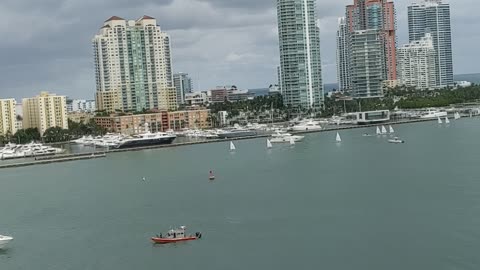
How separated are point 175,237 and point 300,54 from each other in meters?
→ 38.6

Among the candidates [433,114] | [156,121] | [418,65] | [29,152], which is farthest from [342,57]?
[29,152]

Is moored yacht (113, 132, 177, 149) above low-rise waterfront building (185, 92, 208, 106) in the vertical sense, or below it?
below

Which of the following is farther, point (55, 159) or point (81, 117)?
point (81, 117)

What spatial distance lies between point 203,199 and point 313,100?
35101 mm

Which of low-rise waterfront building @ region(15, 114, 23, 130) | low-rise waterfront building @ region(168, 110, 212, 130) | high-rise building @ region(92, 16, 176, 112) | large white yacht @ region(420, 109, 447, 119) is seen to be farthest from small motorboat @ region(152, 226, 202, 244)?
high-rise building @ region(92, 16, 176, 112)

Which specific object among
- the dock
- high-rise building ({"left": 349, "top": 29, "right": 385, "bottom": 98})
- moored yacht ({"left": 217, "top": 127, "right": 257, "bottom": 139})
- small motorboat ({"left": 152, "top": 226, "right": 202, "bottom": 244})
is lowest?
small motorboat ({"left": 152, "top": 226, "right": 202, "bottom": 244})

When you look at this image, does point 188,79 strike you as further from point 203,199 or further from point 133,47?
point 203,199

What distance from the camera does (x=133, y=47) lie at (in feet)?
170

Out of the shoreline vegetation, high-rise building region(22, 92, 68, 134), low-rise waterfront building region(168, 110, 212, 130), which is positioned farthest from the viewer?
the shoreline vegetation

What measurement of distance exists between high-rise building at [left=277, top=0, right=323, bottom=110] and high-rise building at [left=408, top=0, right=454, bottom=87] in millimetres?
32104

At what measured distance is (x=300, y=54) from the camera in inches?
Answer: 2014

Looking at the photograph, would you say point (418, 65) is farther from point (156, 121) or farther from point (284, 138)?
point (284, 138)

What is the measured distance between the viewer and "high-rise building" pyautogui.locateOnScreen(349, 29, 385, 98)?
56281 mm

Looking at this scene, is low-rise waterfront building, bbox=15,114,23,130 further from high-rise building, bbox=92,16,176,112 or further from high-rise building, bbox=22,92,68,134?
high-rise building, bbox=92,16,176,112
